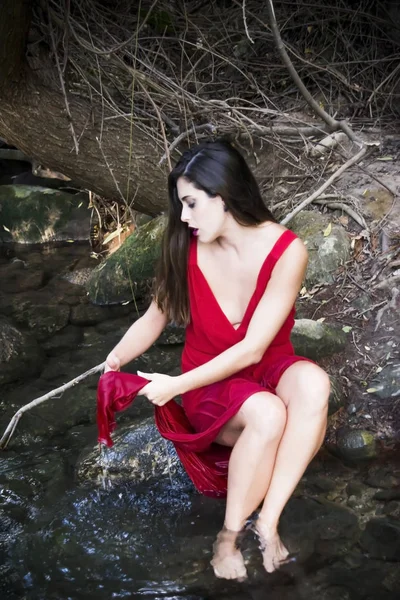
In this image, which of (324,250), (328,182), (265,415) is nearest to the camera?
(265,415)

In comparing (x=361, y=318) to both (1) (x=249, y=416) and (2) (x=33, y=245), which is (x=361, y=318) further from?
(2) (x=33, y=245)

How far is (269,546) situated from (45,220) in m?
6.23

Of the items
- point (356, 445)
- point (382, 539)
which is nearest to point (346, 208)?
point (356, 445)

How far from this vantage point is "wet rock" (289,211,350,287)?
4.53 metres

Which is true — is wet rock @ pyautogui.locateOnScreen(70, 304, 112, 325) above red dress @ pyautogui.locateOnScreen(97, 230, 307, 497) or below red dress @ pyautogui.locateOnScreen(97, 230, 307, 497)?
below

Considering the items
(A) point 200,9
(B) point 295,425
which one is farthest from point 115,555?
(A) point 200,9

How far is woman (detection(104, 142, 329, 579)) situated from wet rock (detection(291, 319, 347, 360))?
3.34 ft

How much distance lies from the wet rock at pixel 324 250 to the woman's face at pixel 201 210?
1.93m

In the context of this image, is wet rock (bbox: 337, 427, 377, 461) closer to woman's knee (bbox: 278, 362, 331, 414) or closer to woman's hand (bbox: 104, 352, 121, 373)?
woman's knee (bbox: 278, 362, 331, 414)

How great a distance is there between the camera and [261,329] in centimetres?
261

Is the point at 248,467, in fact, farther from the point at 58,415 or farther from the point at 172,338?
the point at 172,338

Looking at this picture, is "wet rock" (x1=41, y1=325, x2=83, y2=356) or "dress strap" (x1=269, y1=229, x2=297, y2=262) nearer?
"dress strap" (x1=269, y1=229, x2=297, y2=262)

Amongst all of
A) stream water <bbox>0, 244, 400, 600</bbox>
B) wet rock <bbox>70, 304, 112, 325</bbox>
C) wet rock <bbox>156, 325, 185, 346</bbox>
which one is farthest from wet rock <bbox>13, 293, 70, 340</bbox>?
stream water <bbox>0, 244, 400, 600</bbox>

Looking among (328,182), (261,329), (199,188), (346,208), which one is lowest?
(346,208)
